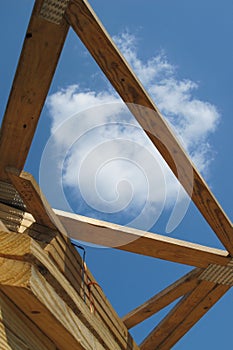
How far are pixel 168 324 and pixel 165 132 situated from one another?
A: 7.61 feet

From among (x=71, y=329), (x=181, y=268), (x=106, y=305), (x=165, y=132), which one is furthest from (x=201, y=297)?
(x=71, y=329)

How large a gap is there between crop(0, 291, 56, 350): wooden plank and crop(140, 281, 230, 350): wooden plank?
9.85ft

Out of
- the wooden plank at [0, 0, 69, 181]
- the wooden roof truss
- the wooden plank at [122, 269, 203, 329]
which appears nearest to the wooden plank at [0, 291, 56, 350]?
the wooden roof truss

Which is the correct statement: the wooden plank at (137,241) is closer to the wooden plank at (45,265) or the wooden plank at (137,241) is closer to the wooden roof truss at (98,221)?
the wooden roof truss at (98,221)

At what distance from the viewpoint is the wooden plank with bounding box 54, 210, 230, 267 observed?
3.38 metres

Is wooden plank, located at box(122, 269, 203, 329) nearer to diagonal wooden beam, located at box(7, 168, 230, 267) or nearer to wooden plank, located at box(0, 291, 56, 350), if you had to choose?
diagonal wooden beam, located at box(7, 168, 230, 267)

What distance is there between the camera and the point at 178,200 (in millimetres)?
3414

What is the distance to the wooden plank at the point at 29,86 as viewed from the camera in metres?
2.29

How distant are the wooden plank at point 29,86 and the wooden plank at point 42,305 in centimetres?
151

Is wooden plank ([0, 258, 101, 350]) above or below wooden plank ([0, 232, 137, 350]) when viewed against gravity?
below

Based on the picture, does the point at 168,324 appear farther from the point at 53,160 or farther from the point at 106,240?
the point at 53,160

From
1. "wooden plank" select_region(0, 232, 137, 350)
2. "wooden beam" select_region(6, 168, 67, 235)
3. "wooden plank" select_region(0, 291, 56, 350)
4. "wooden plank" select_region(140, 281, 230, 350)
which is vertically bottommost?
"wooden plank" select_region(0, 291, 56, 350)

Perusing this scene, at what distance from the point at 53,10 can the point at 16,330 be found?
5.39 feet

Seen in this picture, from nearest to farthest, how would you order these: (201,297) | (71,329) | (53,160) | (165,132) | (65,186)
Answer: (71,329)
(165,132)
(53,160)
(65,186)
(201,297)
